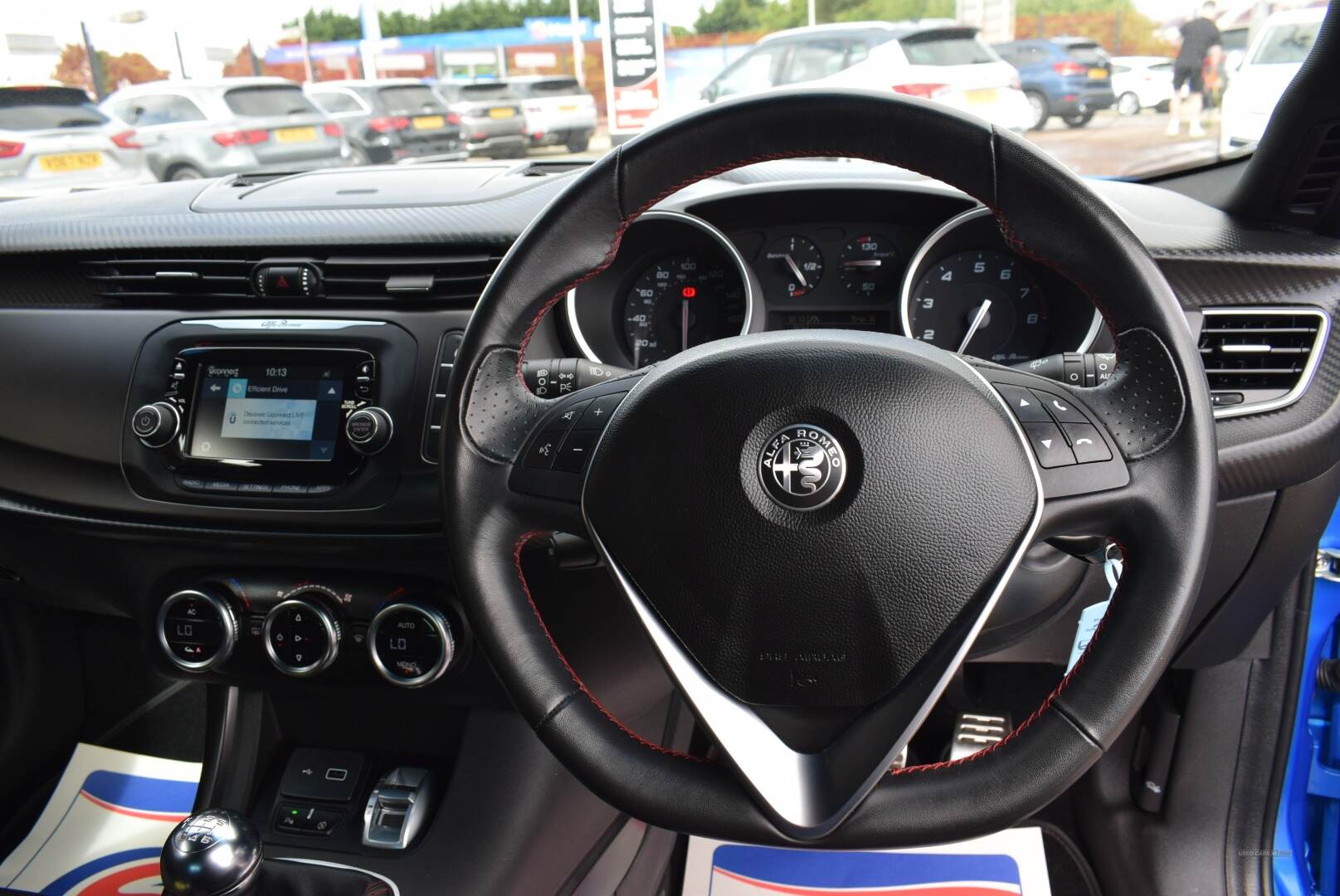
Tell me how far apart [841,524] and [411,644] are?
0.75m

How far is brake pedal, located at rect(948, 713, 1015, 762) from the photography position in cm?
201

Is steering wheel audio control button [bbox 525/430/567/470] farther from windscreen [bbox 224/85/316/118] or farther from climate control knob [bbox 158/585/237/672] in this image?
windscreen [bbox 224/85/316/118]

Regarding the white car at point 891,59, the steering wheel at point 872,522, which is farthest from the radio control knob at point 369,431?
the white car at point 891,59

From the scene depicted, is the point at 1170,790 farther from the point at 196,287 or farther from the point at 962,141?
the point at 196,287

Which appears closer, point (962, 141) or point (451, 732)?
point (962, 141)

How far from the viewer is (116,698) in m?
2.23

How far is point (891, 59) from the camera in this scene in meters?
2.27

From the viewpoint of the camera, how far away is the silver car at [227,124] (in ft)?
10.1

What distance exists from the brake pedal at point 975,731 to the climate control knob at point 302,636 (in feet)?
3.82

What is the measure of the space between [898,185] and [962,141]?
658 mm

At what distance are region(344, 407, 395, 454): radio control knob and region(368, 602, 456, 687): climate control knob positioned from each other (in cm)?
21

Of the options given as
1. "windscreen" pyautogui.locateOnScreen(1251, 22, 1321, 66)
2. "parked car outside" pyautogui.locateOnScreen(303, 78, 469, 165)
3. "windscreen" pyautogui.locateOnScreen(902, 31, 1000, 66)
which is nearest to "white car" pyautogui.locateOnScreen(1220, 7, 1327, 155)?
"windscreen" pyautogui.locateOnScreen(1251, 22, 1321, 66)

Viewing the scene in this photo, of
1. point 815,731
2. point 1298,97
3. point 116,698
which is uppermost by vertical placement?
point 1298,97

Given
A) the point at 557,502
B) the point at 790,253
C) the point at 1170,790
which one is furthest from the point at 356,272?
the point at 1170,790
